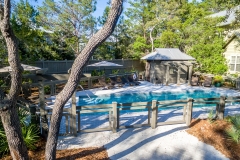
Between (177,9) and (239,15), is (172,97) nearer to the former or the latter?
(239,15)

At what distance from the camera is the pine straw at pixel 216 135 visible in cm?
475

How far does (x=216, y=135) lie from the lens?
5473 millimetres

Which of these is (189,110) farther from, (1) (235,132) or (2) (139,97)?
(2) (139,97)

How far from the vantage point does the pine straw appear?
4746 mm

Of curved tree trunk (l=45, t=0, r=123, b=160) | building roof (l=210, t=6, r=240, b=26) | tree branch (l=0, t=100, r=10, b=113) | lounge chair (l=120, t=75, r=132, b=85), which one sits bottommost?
lounge chair (l=120, t=75, r=132, b=85)

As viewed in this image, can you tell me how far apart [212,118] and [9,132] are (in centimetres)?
638

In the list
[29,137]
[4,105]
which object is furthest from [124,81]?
[4,105]

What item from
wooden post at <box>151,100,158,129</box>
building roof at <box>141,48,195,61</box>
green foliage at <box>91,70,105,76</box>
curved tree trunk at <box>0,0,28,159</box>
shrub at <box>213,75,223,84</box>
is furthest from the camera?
green foliage at <box>91,70,105,76</box>

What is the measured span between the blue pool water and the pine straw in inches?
217

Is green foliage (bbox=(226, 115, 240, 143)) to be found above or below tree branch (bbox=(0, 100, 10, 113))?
below

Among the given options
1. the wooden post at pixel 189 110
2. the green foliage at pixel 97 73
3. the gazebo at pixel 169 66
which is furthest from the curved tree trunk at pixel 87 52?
the green foliage at pixel 97 73

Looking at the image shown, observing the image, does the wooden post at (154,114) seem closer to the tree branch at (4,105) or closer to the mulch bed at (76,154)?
the mulch bed at (76,154)

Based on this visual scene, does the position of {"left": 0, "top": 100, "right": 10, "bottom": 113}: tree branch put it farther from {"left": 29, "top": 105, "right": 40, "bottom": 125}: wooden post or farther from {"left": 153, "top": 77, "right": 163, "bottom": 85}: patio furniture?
{"left": 153, "top": 77, "right": 163, "bottom": 85}: patio furniture

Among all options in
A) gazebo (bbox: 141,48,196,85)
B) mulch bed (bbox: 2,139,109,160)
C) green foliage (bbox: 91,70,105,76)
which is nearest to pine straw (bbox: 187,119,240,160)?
mulch bed (bbox: 2,139,109,160)
